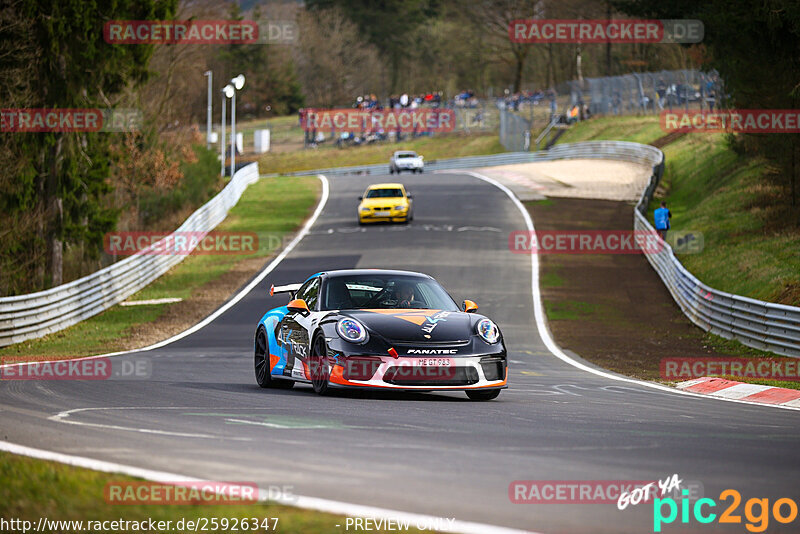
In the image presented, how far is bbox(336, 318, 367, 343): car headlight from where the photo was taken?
1124cm

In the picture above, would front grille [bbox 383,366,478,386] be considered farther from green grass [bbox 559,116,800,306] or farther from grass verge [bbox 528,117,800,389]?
green grass [bbox 559,116,800,306]

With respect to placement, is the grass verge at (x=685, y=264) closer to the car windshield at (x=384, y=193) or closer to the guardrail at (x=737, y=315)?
the guardrail at (x=737, y=315)

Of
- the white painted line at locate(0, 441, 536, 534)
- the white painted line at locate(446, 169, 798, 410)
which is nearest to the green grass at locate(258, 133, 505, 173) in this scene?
the white painted line at locate(446, 169, 798, 410)

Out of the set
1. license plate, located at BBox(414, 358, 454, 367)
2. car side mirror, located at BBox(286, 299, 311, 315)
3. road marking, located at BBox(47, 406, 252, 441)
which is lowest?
road marking, located at BBox(47, 406, 252, 441)

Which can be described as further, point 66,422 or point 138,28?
point 138,28

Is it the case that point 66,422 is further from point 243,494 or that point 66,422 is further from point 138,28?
point 138,28

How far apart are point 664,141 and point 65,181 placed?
140ft

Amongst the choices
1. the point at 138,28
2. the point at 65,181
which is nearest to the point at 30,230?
the point at 65,181

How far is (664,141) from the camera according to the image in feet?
229

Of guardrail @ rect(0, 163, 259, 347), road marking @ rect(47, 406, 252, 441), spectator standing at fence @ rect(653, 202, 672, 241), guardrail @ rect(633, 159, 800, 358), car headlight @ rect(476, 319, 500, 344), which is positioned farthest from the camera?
spectator standing at fence @ rect(653, 202, 672, 241)

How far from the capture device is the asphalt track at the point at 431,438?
6062 mm

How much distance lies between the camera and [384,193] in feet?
149

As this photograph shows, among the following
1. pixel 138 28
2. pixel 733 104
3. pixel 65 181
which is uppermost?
pixel 138 28

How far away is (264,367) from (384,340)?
Result: 257cm
